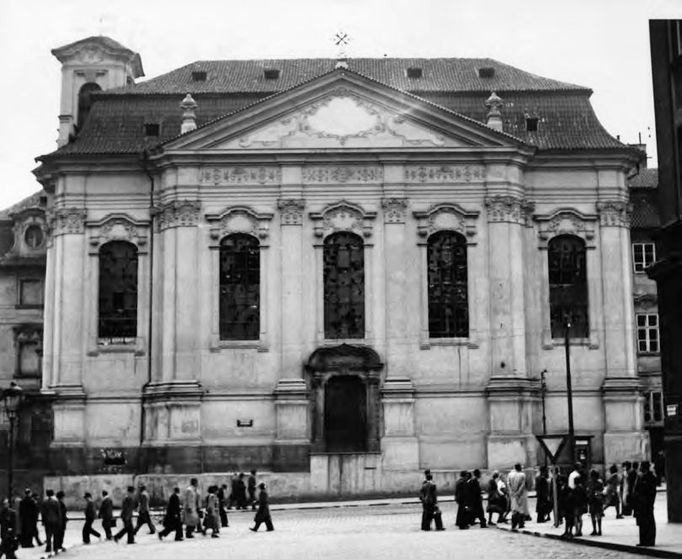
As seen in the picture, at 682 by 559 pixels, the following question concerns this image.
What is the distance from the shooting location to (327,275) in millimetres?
53031

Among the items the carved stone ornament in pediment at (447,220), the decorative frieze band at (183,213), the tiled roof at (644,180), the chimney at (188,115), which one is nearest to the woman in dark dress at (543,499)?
the carved stone ornament in pediment at (447,220)

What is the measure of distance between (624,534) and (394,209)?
2474cm

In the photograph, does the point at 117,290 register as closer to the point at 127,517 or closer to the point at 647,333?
the point at 127,517

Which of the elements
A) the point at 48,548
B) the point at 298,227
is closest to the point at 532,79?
the point at 298,227

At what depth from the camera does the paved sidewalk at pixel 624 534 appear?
25.3m

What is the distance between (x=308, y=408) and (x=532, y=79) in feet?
59.7

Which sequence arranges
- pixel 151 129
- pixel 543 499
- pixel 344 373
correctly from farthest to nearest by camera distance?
1. pixel 151 129
2. pixel 344 373
3. pixel 543 499

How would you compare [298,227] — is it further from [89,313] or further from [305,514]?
[305,514]

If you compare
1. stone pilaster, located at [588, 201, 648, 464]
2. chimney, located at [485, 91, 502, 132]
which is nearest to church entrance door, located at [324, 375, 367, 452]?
stone pilaster, located at [588, 201, 648, 464]

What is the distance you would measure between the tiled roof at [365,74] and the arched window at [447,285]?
705cm

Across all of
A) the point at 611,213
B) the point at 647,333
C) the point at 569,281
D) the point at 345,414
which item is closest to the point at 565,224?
the point at 611,213

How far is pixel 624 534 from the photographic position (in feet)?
99.7

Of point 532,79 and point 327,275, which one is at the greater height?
point 532,79

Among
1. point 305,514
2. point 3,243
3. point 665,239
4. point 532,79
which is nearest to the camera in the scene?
point 665,239
